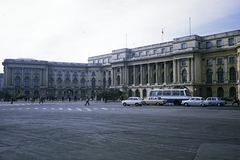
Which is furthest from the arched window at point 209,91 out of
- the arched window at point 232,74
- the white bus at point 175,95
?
the white bus at point 175,95

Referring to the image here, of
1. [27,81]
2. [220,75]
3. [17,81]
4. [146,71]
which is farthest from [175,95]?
[17,81]

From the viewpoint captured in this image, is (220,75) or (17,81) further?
(17,81)

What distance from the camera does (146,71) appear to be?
3346 inches

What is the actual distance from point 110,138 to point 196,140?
12.0ft

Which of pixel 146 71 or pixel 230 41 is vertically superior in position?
pixel 230 41

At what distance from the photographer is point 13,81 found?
95.6 meters

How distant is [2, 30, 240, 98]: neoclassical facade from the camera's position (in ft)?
216

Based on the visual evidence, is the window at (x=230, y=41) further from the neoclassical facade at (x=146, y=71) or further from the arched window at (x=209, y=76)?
the arched window at (x=209, y=76)

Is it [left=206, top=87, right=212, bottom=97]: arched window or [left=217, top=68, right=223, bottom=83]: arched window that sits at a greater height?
[left=217, top=68, right=223, bottom=83]: arched window

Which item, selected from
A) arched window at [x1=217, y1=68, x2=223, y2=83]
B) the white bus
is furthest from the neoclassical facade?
the white bus

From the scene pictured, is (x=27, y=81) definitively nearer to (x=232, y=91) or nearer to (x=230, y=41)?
(x=232, y=91)

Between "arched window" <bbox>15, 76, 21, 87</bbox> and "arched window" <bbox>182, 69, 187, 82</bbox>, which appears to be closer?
"arched window" <bbox>182, 69, 187, 82</bbox>

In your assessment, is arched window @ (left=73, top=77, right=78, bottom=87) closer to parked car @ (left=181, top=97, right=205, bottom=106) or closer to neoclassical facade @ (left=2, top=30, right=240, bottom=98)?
neoclassical facade @ (left=2, top=30, right=240, bottom=98)

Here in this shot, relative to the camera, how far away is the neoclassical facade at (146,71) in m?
65.9
